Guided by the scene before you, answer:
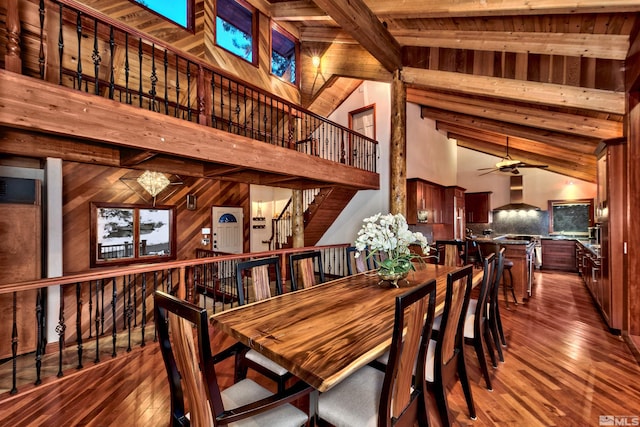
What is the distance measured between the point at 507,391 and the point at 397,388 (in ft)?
5.23

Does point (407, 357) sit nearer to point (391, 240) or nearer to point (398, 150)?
point (391, 240)

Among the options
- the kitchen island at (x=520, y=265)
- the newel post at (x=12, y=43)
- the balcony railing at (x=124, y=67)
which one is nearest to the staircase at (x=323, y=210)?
the balcony railing at (x=124, y=67)

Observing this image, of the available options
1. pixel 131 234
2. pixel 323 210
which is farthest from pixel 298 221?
pixel 131 234

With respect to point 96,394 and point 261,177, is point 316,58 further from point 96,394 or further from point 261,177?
point 96,394

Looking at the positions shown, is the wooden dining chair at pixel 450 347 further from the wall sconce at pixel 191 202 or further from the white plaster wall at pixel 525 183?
the white plaster wall at pixel 525 183

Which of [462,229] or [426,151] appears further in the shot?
[462,229]

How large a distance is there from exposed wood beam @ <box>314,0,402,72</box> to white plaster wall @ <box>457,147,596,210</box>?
5.41m

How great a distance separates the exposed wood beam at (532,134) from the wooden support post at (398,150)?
1.65 m

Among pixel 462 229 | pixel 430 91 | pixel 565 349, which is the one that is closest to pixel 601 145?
pixel 565 349

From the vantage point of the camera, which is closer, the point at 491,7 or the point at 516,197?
the point at 491,7

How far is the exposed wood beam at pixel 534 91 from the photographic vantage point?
3049mm

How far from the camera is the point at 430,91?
5605 millimetres

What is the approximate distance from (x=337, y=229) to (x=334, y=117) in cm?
315

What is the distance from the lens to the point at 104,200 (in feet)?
16.9
